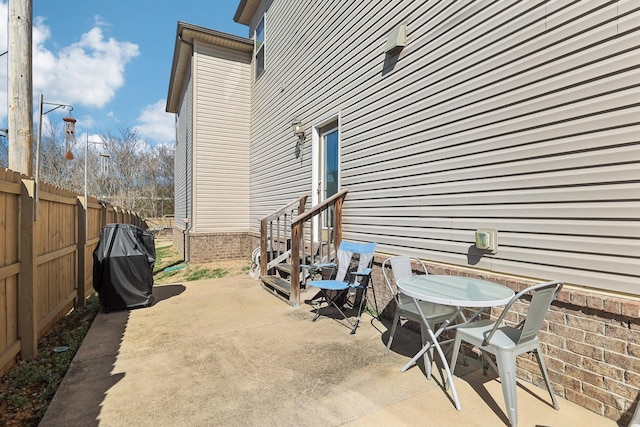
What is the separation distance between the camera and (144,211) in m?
26.5

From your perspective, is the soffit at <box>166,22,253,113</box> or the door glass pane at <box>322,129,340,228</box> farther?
the soffit at <box>166,22,253,113</box>

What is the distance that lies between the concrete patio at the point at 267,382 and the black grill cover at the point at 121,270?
0.48 m

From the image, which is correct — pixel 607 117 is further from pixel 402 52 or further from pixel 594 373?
pixel 402 52

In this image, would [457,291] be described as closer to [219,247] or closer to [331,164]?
[331,164]

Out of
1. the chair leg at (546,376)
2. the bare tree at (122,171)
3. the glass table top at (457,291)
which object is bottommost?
the chair leg at (546,376)

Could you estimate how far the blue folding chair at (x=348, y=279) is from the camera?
12.9ft

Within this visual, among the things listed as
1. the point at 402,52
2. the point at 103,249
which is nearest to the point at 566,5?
the point at 402,52

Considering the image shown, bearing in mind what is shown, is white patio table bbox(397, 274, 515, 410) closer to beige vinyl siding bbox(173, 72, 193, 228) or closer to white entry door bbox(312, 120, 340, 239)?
white entry door bbox(312, 120, 340, 239)

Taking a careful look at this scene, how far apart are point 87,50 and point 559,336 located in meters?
26.1

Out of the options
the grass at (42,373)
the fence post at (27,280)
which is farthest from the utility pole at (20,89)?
the grass at (42,373)

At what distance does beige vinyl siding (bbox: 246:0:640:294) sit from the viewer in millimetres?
2188

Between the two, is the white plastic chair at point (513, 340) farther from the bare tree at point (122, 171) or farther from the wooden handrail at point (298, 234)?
the bare tree at point (122, 171)

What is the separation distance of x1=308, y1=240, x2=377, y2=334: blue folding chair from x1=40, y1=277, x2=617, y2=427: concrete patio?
418mm

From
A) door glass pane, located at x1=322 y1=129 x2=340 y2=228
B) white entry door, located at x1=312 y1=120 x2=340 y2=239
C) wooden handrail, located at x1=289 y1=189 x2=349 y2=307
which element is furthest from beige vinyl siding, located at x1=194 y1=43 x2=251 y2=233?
wooden handrail, located at x1=289 y1=189 x2=349 y2=307
